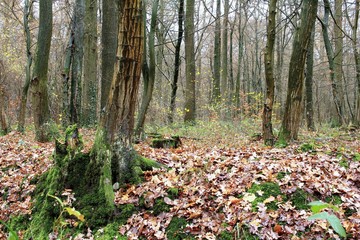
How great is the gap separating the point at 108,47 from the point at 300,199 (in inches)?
378

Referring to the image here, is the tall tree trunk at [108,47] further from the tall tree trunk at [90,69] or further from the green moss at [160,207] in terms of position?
the green moss at [160,207]

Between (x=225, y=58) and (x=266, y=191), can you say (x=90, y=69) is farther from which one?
(x=266, y=191)

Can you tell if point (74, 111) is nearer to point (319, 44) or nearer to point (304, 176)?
point (304, 176)

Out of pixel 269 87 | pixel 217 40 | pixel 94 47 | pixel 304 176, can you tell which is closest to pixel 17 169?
pixel 304 176

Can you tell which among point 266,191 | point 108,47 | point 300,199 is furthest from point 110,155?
point 108,47

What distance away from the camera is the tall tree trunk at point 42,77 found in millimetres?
8930

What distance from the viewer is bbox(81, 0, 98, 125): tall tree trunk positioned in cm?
1364

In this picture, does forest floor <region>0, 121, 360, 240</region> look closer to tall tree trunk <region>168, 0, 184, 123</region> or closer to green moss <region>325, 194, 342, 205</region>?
green moss <region>325, 194, 342, 205</region>

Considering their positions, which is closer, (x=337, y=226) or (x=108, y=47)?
(x=337, y=226)

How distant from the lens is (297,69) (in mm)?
7180

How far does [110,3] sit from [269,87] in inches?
296

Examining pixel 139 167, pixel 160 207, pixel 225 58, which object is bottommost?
pixel 160 207

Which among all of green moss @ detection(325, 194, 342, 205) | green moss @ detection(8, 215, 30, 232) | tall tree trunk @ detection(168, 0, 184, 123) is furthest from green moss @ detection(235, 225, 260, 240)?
tall tree trunk @ detection(168, 0, 184, 123)

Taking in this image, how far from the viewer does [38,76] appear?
8.93m
